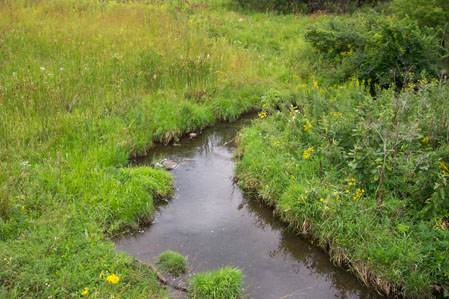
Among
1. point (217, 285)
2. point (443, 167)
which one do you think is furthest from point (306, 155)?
point (217, 285)

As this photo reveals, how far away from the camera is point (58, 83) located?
860cm

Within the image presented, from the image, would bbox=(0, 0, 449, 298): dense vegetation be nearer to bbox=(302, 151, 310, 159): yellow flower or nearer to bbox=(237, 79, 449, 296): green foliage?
bbox=(237, 79, 449, 296): green foliage

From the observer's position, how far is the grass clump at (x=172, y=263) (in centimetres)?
518

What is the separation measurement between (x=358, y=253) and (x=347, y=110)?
3156 mm

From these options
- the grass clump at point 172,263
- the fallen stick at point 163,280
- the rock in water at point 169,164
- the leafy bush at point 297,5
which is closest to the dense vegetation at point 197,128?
the fallen stick at point 163,280

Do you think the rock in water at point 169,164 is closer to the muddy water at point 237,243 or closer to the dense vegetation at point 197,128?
the muddy water at point 237,243

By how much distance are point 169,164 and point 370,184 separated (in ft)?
12.2

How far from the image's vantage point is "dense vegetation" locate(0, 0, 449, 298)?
197 inches

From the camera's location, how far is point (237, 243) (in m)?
5.92

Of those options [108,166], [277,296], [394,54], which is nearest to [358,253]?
[277,296]

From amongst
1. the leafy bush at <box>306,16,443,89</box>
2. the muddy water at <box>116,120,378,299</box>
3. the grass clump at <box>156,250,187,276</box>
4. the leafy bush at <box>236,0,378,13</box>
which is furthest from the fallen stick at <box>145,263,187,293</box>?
the leafy bush at <box>236,0,378,13</box>

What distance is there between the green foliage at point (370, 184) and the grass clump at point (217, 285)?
5.07 ft

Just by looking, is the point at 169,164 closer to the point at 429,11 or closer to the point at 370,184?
the point at 370,184

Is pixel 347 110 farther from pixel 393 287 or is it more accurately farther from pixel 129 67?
pixel 129 67
